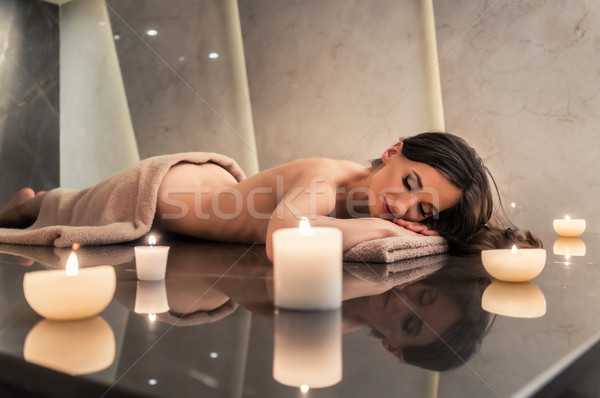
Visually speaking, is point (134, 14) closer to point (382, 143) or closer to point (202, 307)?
point (382, 143)

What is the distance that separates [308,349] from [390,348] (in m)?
0.08

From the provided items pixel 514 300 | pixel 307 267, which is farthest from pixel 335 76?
pixel 307 267

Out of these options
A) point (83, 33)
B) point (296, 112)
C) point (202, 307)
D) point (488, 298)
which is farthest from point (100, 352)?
point (83, 33)

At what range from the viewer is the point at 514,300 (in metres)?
0.72

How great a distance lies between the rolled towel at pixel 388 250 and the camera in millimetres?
1092

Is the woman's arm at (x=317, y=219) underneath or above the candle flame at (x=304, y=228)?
underneath

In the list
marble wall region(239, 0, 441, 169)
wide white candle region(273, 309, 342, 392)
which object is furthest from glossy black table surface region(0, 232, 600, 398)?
marble wall region(239, 0, 441, 169)

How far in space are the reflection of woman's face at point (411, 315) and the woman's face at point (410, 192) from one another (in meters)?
0.54

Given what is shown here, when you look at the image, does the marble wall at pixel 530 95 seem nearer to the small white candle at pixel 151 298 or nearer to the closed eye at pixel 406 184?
the closed eye at pixel 406 184

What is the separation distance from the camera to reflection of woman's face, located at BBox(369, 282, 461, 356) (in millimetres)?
506

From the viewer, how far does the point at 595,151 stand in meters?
1.96

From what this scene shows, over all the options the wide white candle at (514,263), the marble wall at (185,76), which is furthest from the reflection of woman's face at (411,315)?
the marble wall at (185,76)

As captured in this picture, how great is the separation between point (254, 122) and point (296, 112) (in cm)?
29

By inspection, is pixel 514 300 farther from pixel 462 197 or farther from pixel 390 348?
pixel 462 197
